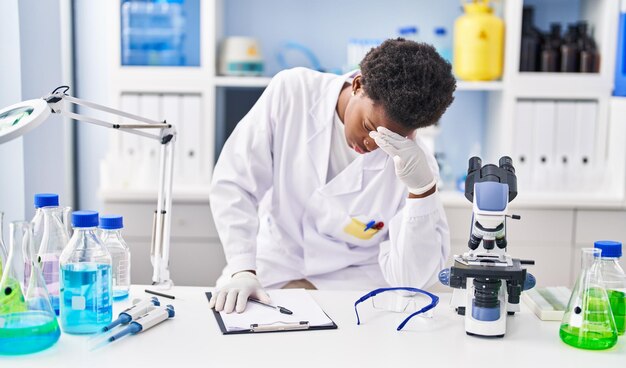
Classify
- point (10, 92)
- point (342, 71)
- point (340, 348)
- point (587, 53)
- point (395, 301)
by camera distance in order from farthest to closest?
point (342, 71) < point (587, 53) < point (10, 92) < point (395, 301) < point (340, 348)

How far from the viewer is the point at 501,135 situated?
9.32 ft

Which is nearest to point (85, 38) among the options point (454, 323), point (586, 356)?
point (454, 323)

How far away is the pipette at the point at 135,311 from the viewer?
45.0 inches

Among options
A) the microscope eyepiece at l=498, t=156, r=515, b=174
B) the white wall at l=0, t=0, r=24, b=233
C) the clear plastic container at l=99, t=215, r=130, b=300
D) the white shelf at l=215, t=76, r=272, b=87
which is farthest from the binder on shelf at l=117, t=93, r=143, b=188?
the microscope eyepiece at l=498, t=156, r=515, b=174

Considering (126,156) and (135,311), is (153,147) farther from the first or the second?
(135,311)

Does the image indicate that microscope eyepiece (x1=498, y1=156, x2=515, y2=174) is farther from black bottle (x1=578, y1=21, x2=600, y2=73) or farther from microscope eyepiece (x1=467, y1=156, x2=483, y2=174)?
black bottle (x1=578, y1=21, x2=600, y2=73)

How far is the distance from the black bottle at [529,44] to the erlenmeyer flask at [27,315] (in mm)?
2341

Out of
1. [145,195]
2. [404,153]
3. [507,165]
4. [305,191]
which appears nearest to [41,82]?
[145,195]

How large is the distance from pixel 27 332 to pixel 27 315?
0.11 feet

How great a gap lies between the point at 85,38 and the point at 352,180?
74.6 inches

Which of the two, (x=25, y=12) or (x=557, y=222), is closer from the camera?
(x=25, y=12)

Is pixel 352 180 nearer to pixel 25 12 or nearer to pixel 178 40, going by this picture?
pixel 25 12

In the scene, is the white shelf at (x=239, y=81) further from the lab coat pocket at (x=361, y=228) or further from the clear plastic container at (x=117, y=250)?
the clear plastic container at (x=117, y=250)

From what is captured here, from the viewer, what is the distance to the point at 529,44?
2.86 m
